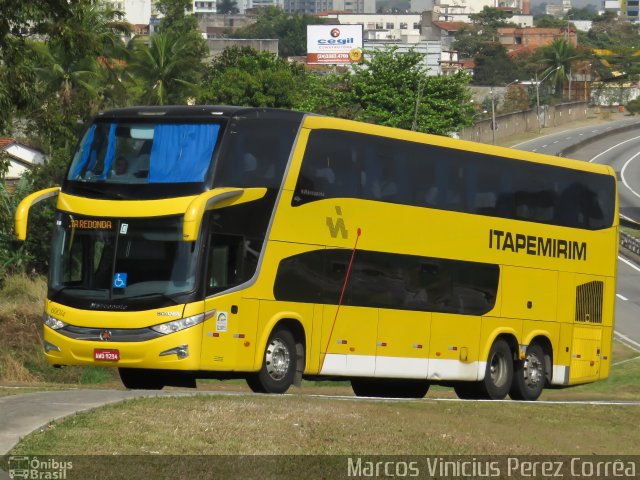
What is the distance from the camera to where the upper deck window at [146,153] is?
20422mm

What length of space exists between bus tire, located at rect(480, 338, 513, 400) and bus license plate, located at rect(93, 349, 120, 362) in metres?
8.63

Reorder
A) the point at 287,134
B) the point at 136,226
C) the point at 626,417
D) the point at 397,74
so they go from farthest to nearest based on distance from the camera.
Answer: the point at 397,74 → the point at 626,417 → the point at 287,134 → the point at 136,226

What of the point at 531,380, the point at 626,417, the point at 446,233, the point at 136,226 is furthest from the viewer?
the point at 531,380

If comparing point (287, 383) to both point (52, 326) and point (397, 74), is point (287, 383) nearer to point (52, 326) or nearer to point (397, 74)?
point (52, 326)

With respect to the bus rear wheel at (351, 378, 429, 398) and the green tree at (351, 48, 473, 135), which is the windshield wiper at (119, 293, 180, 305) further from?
the green tree at (351, 48, 473, 135)

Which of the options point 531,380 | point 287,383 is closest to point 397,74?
point 531,380

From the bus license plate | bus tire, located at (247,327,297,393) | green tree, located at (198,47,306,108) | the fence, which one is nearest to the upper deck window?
the bus license plate

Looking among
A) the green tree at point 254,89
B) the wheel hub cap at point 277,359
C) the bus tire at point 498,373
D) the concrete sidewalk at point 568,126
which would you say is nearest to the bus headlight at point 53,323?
the wheel hub cap at point 277,359

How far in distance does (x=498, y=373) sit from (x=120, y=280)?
30.7ft

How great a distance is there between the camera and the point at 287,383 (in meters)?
21.7

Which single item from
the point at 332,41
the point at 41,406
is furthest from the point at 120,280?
the point at 332,41

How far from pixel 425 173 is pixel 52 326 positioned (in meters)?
7.28

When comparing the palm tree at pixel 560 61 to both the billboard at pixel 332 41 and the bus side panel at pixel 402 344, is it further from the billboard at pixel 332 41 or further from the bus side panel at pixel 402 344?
the bus side panel at pixel 402 344

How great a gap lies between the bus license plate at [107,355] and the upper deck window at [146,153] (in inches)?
101
